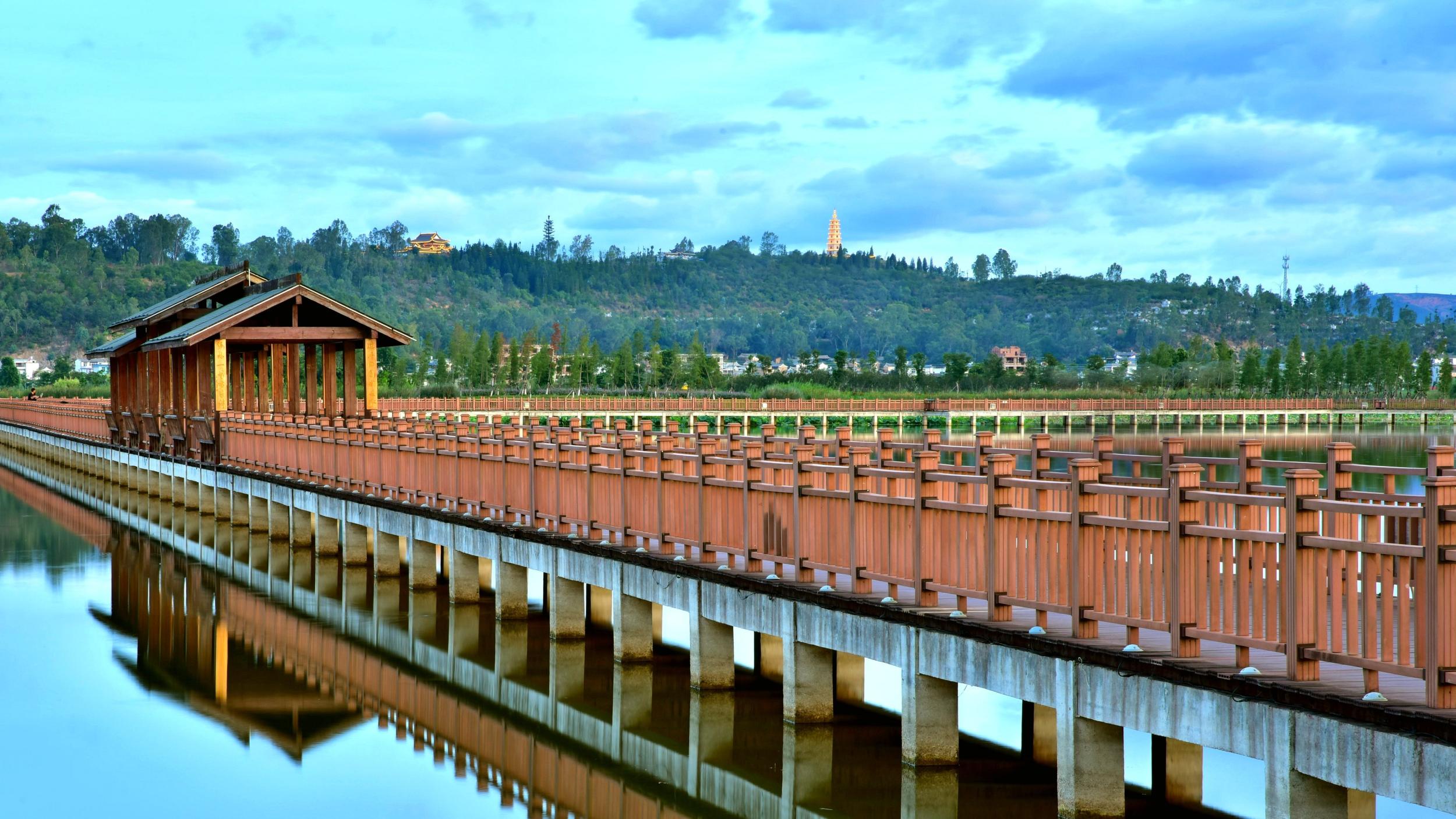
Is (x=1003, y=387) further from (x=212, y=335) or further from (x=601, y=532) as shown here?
(x=601, y=532)

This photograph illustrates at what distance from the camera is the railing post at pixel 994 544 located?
10.1 m

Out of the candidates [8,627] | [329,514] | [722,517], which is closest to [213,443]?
[329,514]

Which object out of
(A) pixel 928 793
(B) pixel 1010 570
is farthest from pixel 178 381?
(B) pixel 1010 570

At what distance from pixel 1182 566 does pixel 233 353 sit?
3535 cm

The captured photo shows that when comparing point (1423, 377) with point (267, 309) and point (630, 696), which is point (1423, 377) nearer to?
point (267, 309)

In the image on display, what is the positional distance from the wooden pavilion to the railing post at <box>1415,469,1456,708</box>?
2478cm

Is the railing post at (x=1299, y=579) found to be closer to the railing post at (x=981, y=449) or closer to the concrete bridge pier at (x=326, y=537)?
the railing post at (x=981, y=449)

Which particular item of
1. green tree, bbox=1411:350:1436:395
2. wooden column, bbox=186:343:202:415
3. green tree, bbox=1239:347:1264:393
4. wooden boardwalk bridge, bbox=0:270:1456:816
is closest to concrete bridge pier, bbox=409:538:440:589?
wooden boardwalk bridge, bbox=0:270:1456:816

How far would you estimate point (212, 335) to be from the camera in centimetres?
3084

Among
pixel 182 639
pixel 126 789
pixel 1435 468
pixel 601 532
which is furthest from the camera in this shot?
pixel 182 639

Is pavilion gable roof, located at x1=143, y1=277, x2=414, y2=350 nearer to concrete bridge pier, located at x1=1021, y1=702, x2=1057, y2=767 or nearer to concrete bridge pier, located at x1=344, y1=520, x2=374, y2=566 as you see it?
concrete bridge pier, located at x1=344, y1=520, x2=374, y2=566

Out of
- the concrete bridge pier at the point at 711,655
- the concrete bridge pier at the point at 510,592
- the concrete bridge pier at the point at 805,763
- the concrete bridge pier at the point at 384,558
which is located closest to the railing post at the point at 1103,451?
the concrete bridge pier at the point at 805,763

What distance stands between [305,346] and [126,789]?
22162mm

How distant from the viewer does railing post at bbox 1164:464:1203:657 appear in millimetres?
8633
